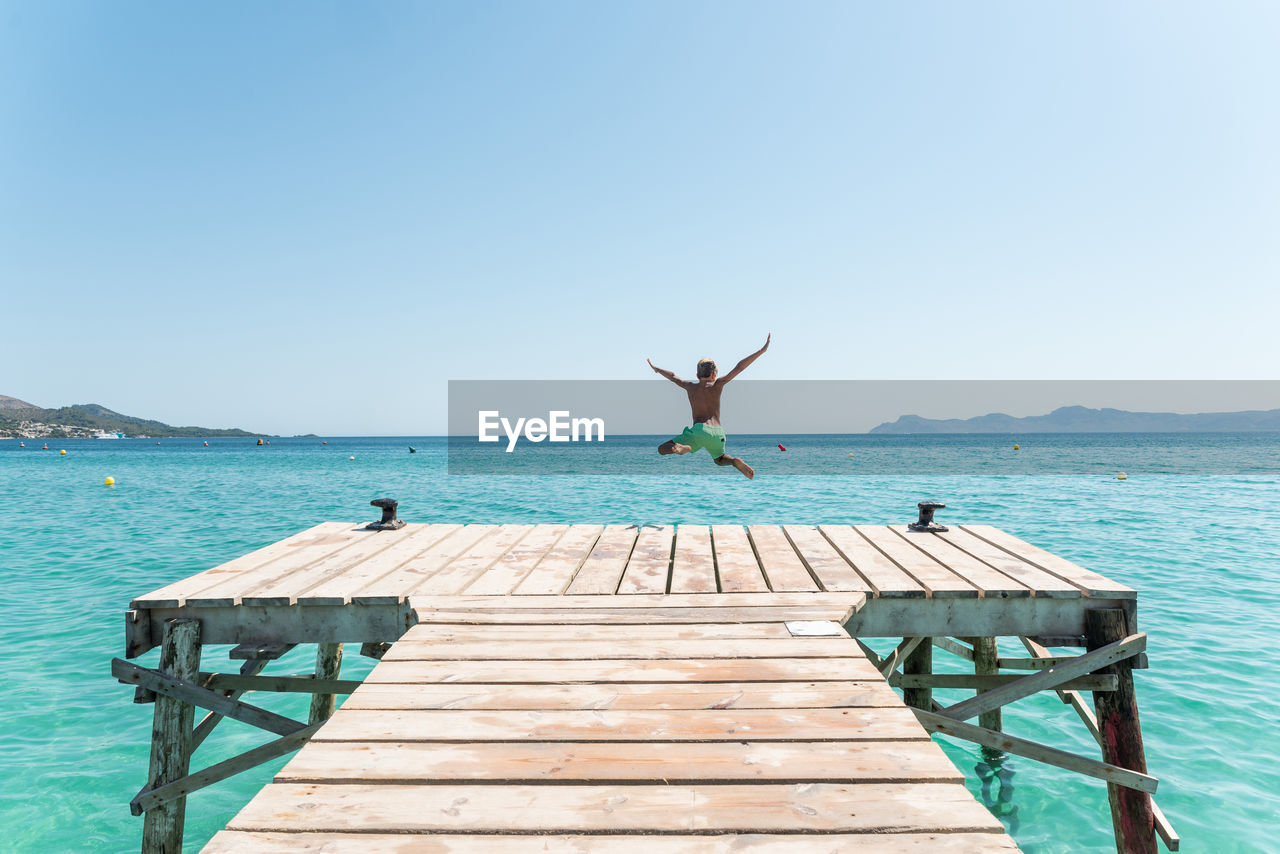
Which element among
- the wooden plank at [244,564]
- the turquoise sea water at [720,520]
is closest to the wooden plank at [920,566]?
the turquoise sea water at [720,520]

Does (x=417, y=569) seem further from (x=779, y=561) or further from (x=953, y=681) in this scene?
(x=953, y=681)

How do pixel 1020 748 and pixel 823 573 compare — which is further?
pixel 823 573

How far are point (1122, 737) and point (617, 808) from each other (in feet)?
→ 16.2

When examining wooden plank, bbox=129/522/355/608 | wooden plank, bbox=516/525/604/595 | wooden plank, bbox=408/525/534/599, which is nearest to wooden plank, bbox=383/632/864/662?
wooden plank, bbox=408/525/534/599

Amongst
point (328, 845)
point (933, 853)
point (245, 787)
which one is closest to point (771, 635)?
point (933, 853)

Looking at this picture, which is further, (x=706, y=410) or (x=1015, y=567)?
(x=706, y=410)

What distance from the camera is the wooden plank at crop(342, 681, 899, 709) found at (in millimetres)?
2971

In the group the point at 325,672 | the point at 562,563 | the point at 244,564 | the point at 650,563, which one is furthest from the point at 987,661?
the point at 325,672

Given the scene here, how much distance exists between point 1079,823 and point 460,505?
24.1 meters

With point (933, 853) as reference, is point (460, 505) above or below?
below

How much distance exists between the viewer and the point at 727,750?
8.34ft

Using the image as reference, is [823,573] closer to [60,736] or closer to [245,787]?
[245,787]

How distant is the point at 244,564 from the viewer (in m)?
5.50

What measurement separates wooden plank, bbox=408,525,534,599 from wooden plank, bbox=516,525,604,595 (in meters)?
0.45
